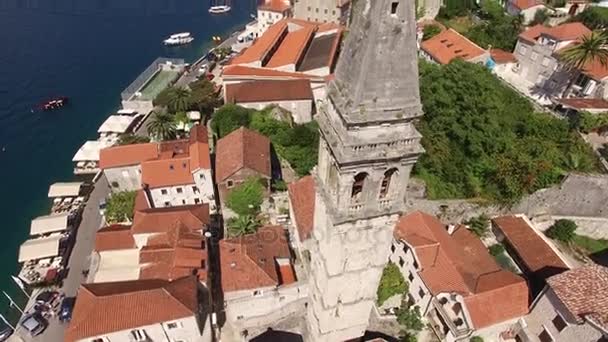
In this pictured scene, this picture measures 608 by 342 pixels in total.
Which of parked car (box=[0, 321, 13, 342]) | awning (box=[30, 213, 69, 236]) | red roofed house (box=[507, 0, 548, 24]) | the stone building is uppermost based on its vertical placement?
red roofed house (box=[507, 0, 548, 24])

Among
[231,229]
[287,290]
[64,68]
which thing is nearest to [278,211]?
[231,229]

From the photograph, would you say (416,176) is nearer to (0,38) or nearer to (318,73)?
(318,73)

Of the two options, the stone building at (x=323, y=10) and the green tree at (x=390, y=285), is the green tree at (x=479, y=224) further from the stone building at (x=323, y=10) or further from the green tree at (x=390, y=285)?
the stone building at (x=323, y=10)

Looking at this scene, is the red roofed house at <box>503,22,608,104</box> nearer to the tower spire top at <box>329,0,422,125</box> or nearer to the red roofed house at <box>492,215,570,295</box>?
the red roofed house at <box>492,215,570,295</box>

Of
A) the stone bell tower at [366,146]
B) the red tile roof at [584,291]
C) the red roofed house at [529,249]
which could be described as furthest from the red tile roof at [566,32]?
the stone bell tower at [366,146]

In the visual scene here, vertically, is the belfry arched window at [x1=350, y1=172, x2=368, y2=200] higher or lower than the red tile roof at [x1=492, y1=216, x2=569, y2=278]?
higher

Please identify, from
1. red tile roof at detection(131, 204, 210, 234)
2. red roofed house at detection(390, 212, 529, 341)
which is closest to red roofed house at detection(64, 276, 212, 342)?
red tile roof at detection(131, 204, 210, 234)

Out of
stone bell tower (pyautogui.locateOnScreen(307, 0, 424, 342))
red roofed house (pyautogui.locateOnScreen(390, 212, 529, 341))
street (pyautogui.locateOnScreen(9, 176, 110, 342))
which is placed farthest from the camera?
street (pyautogui.locateOnScreen(9, 176, 110, 342))
